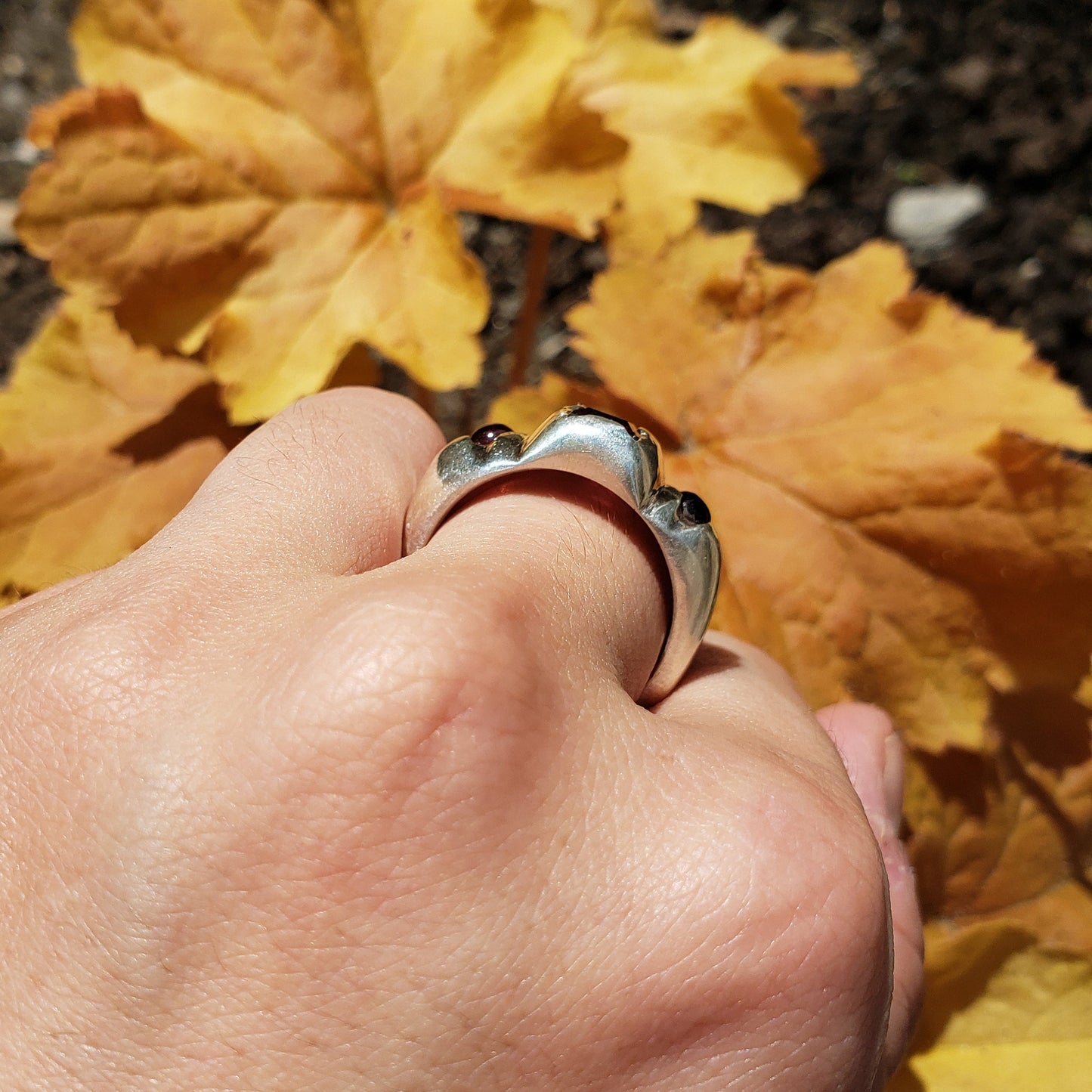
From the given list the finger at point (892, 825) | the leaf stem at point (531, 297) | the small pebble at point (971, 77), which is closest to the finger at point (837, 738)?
the finger at point (892, 825)

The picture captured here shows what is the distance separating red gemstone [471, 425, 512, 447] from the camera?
742 millimetres

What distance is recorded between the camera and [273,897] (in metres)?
0.54

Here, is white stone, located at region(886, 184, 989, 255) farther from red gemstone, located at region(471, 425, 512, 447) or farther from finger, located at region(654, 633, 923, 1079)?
red gemstone, located at region(471, 425, 512, 447)

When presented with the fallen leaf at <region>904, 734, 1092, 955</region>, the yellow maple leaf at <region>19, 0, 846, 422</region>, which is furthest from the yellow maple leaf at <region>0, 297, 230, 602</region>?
the fallen leaf at <region>904, 734, 1092, 955</region>

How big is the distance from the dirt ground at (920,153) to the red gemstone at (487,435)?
1.23 m

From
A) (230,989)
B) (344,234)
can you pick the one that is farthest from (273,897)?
(344,234)

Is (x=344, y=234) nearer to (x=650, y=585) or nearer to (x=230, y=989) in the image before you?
(x=650, y=585)

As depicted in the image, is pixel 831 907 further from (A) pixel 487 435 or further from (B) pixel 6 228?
(B) pixel 6 228

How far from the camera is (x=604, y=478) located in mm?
721

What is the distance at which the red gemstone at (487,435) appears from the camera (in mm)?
742

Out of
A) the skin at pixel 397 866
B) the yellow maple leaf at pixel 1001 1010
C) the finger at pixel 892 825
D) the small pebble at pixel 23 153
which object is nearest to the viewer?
the skin at pixel 397 866

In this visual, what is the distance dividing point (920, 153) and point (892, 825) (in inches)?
62.7

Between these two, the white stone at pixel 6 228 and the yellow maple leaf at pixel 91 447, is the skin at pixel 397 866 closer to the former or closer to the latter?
the yellow maple leaf at pixel 91 447

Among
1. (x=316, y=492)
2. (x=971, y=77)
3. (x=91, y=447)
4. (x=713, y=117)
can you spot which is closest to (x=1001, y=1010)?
(x=316, y=492)
